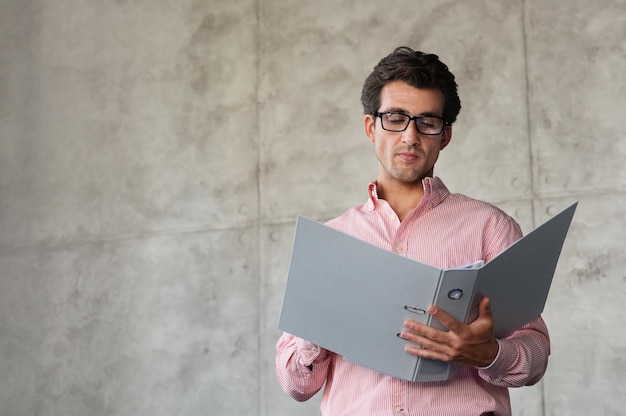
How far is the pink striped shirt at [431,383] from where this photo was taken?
1885 mm

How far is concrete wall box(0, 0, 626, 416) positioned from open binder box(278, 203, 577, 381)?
1.87 m

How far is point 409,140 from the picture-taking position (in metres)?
2.05

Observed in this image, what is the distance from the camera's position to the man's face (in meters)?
2.07

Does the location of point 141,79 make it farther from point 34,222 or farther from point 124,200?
point 34,222

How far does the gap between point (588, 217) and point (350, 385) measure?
1971 millimetres

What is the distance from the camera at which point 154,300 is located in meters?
4.76

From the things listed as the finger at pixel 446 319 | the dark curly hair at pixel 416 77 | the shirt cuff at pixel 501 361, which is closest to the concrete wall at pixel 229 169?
the dark curly hair at pixel 416 77

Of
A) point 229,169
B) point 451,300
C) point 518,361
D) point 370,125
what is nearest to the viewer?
point 451,300

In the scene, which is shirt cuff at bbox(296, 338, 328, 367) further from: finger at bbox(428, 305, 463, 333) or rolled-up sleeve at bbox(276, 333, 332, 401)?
finger at bbox(428, 305, 463, 333)

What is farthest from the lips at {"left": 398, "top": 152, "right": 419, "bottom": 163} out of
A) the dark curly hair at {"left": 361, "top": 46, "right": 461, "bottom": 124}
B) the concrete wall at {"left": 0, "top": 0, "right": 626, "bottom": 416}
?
the concrete wall at {"left": 0, "top": 0, "right": 626, "bottom": 416}

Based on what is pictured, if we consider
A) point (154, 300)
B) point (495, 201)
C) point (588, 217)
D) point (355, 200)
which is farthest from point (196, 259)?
point (588, 217)

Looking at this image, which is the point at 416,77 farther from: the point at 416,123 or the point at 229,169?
the point at 229,169

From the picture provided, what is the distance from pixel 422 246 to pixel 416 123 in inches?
11.3

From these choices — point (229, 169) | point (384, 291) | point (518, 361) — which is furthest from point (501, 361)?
point (229, 169)
